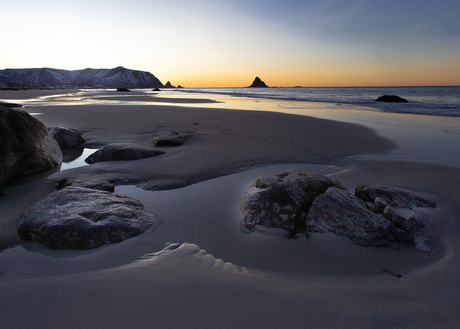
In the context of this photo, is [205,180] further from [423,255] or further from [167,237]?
[423,255]

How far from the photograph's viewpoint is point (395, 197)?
2.67 meters

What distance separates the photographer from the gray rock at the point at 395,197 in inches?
104

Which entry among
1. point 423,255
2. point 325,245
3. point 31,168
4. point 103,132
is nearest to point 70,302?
point 325,245

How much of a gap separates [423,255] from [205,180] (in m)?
2.76

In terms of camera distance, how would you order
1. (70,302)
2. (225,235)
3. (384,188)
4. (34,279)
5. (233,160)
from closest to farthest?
(70,302)
(34,279)
(225,235)
(384,188)
(233,160)

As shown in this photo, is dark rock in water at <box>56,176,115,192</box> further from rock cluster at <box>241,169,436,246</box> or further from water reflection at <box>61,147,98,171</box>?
rock cluster at <box>241,169,436,246</box>

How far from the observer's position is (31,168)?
3.93 meters

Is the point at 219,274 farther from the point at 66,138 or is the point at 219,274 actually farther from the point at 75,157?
the point at 66,138

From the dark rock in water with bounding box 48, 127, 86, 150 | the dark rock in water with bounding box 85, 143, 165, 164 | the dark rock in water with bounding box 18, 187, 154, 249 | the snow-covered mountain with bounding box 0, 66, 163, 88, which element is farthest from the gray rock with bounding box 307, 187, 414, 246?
the snow-covered mountain with bounding box 0, 66, 163, 88

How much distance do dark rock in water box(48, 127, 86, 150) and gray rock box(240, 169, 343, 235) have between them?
5.19 meters

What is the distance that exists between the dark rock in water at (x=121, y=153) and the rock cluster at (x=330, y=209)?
8.92 ft

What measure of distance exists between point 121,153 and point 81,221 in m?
2.54

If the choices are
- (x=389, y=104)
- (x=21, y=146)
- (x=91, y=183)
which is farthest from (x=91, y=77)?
(x=91, y=183)

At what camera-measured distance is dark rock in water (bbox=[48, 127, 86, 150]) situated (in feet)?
18.3
